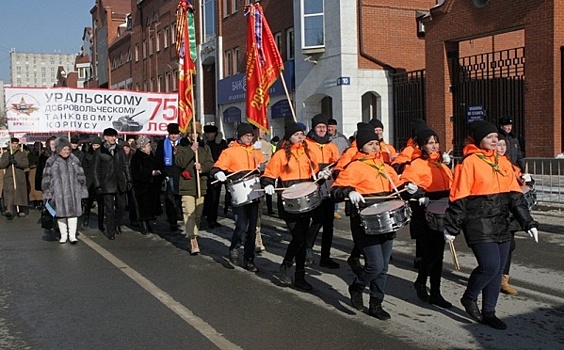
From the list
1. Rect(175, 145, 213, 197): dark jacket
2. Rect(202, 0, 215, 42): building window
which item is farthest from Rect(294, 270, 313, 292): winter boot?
Rect(202, 0, 215, 42): building window

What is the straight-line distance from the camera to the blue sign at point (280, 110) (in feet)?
84.0

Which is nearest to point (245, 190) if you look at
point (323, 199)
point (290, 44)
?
point (323, 199)

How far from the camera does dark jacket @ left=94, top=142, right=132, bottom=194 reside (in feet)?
37.6

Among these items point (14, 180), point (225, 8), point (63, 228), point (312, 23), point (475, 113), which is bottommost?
point (63, 228)

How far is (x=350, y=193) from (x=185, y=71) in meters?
5.80

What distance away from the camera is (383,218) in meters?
5.76

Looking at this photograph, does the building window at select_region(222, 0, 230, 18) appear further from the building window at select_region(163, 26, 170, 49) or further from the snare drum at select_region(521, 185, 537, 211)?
the snare drum at select_region(521, 185, 537, 211)

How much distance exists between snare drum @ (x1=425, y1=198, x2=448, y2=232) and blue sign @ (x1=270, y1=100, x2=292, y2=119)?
1915 centimetres

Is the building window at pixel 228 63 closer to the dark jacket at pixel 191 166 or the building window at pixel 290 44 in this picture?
the building window at pixel 290 44

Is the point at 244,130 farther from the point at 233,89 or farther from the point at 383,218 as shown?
the point at 233,89

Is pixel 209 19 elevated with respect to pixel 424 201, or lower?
elevated

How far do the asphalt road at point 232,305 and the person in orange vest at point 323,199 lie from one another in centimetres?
24

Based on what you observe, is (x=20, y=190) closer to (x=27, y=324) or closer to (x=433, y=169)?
(x=27, y=324)

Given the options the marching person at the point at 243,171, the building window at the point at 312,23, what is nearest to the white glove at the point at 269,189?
the marching person at the point at 243,171
